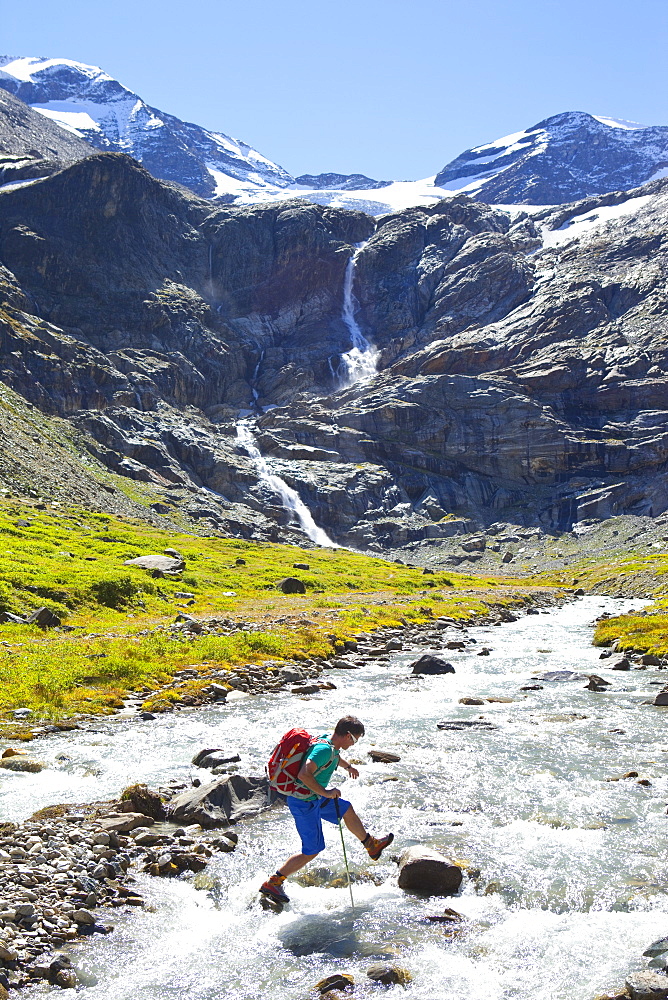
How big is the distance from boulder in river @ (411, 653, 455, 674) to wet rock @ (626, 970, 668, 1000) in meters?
23.4

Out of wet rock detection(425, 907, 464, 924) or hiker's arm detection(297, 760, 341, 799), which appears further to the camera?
hiker's arm detection(297, 760, 341, 799)

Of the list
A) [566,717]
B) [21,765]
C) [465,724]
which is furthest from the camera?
[566,717]

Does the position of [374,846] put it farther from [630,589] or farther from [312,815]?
[630,589]

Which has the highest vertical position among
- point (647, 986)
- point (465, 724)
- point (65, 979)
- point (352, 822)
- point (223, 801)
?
point (352, 822)

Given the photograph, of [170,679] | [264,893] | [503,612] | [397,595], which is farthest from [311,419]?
[264,893]

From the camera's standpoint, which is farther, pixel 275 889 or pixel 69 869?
pixel 69 869

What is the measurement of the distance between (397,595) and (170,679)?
→ 2025 inches

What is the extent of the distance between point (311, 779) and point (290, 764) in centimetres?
48

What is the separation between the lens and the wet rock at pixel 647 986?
7.94m

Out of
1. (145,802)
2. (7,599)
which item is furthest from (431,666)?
(7,599)

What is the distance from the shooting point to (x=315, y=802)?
10938 mm

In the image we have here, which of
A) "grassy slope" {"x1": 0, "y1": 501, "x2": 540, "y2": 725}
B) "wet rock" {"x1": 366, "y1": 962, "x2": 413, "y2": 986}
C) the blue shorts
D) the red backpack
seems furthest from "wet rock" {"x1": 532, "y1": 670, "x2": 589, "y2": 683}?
"wet rock" {"x1": 366, "y1": 962, "x2": 413, "y2": 986}

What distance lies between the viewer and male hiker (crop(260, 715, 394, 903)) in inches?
415

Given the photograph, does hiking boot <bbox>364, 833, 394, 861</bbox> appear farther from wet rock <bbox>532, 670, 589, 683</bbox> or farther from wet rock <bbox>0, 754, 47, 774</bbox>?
wet rock <bbox>532, 670, 589, 683</bbox>
